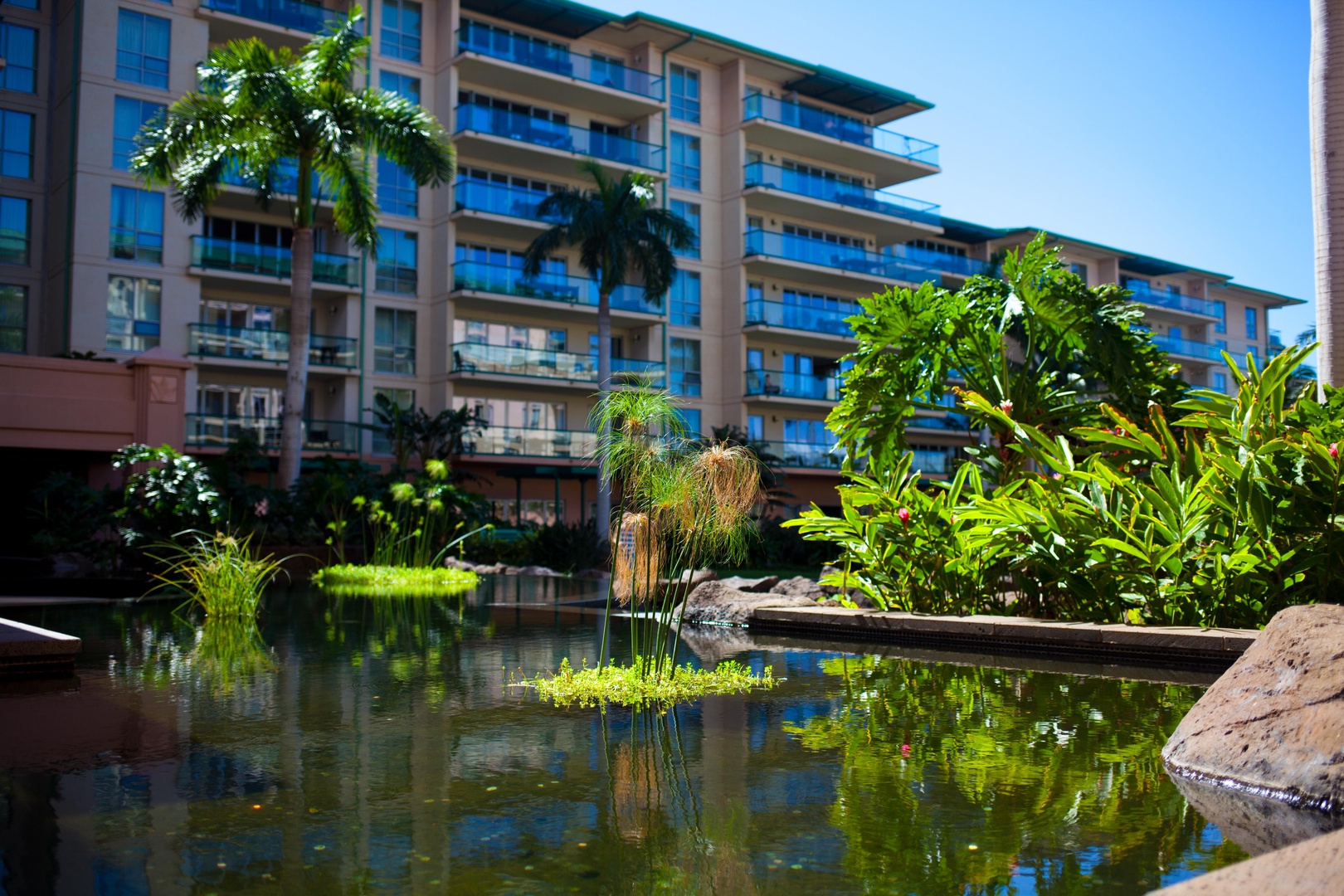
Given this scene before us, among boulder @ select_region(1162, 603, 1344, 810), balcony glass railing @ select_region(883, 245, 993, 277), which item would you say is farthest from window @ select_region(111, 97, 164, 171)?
boulder @ select_region(1162, 603, 1344, 810)

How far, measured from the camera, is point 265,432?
33594 mm

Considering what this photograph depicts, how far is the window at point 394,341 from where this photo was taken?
37.2m

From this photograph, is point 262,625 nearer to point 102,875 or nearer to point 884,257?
point 102,875

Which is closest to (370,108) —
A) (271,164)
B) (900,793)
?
(271,164)

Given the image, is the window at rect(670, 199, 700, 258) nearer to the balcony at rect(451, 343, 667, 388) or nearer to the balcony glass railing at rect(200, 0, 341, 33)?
the balcony at rect(451, 343, 667, 388)

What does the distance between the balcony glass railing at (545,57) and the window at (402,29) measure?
1533mm

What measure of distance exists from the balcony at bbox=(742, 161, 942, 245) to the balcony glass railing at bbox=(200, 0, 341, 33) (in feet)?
54.1

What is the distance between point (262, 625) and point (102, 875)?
834 centimetres

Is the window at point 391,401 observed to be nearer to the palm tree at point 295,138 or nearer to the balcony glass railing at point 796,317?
the palm tree at point 295,138

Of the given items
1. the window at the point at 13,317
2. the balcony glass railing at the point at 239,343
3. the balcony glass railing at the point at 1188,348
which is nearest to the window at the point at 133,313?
the balcony glass railing at the point at 239,343

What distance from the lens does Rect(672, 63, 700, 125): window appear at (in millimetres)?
43938

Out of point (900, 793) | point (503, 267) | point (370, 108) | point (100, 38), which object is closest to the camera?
point (900, 793)

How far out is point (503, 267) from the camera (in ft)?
123

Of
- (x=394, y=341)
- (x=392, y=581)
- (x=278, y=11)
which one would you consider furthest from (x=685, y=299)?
(x=392, y=581)
